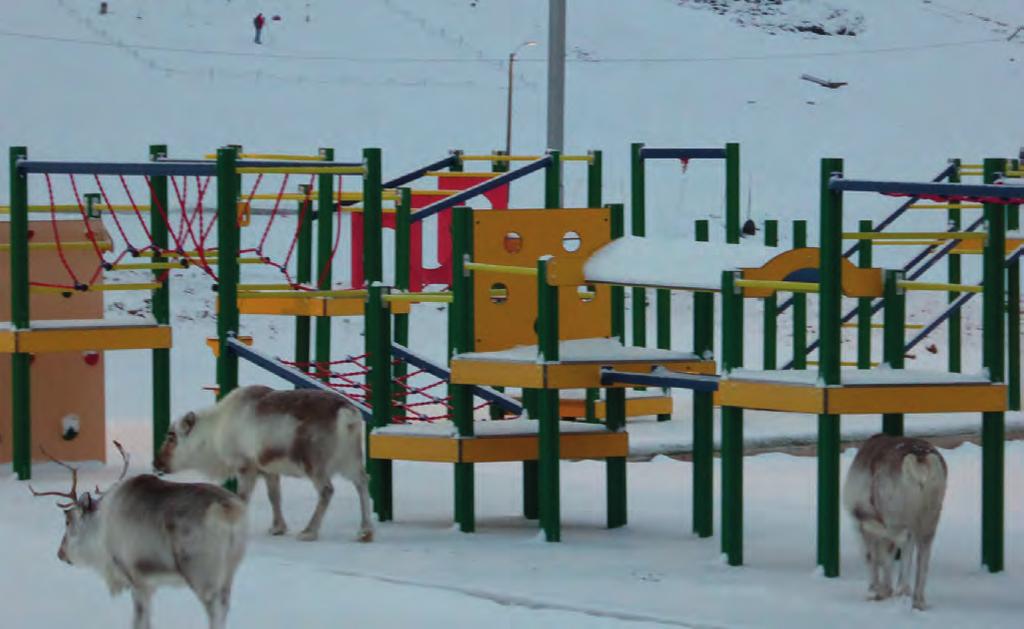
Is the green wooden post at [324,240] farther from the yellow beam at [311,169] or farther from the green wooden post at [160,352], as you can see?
the yellow beam at [311,169]

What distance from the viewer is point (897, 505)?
34.6ft

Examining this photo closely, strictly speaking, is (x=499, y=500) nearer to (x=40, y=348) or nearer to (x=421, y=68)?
(x=40, y=348)

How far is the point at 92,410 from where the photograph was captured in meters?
16.1

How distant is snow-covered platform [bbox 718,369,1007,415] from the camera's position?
447 inches

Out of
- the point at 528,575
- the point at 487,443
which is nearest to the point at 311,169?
the point at 487,443

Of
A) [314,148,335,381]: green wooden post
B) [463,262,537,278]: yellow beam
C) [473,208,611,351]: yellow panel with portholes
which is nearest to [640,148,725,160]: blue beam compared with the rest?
[314,148,335,381]: green wooden post

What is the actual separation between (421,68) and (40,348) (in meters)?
33.9

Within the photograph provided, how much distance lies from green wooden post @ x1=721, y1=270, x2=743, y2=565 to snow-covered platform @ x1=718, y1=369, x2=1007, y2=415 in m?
0.11

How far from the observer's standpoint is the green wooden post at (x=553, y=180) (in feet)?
53.5

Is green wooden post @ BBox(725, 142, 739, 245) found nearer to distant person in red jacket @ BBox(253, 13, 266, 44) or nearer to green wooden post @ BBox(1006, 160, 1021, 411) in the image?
green wooden post @ BBox(1006, 160, 1021, 411)

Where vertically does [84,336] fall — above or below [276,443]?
above

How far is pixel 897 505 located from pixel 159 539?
11.5ft

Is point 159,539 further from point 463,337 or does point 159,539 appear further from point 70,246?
point 70,246

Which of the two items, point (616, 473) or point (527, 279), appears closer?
point (616, 473)
